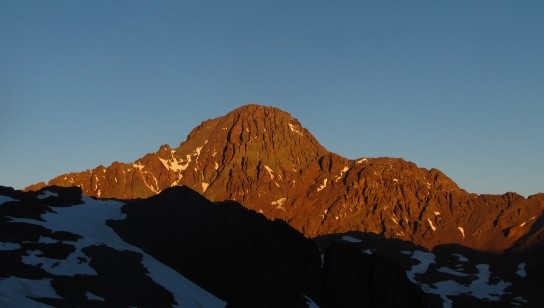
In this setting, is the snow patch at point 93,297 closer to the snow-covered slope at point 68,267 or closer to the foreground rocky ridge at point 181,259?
Answer: the snow-covered slope at point 68,267

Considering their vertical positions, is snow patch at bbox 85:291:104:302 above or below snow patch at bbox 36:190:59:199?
below

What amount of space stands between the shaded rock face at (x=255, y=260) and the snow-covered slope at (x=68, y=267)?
4.85 meters

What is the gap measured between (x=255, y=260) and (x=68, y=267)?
118 feet

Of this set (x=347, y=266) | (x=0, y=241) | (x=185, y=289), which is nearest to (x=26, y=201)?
(x=0, y=241)

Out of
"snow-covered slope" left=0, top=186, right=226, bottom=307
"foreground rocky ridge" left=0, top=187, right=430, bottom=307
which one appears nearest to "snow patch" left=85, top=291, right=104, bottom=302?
"snow-covered slope" left=0, top=186, right=226, bottom=307

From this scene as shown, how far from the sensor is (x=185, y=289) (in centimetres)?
11744

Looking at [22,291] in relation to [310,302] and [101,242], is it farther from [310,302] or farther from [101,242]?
[310,302]

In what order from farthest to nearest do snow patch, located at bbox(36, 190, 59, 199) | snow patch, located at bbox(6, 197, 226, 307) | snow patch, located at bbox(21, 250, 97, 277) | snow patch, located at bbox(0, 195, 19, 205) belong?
snow patch, located at bbox(36, 190, 59, 199), snow patch, located at bbox(0, 195, 19, 205), snow patch, located at bbox(6, 197, 226, 307), snow patch, located at bbox(21, 250, 97, 277)

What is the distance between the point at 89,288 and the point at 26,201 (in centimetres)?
5080

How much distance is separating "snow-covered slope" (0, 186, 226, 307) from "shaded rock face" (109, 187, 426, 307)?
15.9 ft

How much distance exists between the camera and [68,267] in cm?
11062

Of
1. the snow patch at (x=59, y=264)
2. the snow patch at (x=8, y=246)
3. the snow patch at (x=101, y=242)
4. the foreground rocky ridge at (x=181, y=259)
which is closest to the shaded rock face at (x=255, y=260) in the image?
the foreground rocky ridge at (x=181, y=259)

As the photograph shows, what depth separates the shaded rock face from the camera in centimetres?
12681

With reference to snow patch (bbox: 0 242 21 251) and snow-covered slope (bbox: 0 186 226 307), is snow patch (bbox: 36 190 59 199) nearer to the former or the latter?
snow-covered slope (bbox: 0 186 226 307)
